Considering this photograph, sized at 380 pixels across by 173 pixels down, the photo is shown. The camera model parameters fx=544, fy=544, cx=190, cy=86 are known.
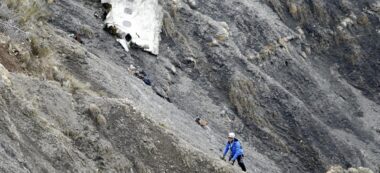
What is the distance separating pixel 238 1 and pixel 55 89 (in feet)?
67.2

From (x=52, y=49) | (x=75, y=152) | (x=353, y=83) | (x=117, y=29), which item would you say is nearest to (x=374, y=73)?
(x=353, y=83)

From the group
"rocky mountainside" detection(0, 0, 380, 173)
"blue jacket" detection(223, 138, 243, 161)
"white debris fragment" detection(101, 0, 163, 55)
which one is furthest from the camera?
"white debris fragment" detection(101, 0, 163, 55)

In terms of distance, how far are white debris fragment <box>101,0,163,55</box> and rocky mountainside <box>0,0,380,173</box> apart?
1.73ft

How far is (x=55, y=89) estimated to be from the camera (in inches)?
566

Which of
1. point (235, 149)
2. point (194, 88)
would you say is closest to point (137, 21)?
point (194, 88)

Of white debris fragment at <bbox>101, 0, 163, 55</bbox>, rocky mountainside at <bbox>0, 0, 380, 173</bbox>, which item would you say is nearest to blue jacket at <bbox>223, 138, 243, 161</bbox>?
rocky mountainside at <bbox>0, 0, 380, 173</bbox>

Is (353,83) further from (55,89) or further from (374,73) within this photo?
(55,89)

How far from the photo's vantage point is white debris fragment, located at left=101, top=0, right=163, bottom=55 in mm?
24719

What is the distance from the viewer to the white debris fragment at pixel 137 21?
24.7 metres

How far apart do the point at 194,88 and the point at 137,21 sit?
4.37m

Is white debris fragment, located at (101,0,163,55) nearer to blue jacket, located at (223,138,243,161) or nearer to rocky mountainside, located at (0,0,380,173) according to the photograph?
rocky mountainside, located at (0,0,380,173)

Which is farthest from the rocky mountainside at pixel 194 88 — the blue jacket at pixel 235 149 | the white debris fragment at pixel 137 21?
the white debris fragment at pixel 137 21

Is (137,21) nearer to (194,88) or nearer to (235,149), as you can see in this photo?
(194,88)

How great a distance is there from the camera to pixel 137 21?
25234 millimetres
